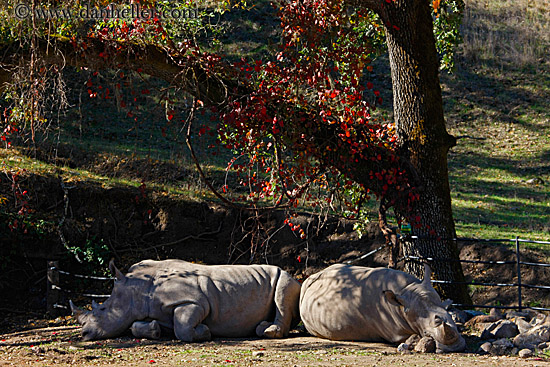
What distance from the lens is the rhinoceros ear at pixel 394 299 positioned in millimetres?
7281

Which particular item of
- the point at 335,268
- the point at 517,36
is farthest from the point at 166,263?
the point at 517,36

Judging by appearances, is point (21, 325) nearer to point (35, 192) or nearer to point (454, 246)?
point (35, 192)

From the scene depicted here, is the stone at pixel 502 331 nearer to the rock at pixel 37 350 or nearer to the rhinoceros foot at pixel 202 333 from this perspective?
the rhinoceros foot at pixel 202 333

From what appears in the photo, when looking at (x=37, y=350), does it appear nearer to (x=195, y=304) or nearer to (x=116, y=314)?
(x=116, y=314)

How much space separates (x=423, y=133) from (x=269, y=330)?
377cm

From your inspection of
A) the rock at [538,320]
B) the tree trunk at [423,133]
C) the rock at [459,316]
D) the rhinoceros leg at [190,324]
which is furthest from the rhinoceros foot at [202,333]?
the rock at [538,320]

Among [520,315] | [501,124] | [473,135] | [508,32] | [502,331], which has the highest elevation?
[508,32]

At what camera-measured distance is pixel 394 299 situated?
7367mm

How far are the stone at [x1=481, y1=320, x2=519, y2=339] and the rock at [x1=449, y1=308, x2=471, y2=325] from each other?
58 cm

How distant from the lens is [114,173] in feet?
49.6

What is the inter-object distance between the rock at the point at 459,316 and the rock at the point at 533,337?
41.1 inches

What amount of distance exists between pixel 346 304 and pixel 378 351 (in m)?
0.84

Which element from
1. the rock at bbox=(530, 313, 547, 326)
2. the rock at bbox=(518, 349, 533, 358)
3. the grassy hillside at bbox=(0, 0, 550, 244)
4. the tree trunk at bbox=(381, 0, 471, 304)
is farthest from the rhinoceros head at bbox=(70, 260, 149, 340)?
the rock at bbox=(530, 313, 547, 326)

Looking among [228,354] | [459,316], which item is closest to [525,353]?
[459,316]
